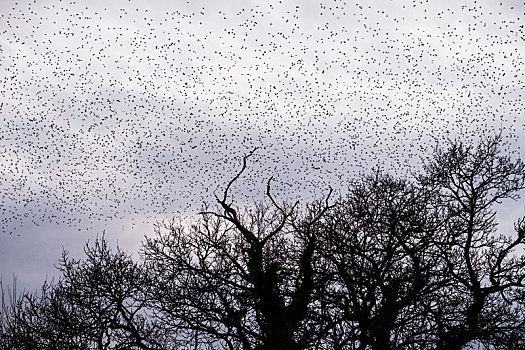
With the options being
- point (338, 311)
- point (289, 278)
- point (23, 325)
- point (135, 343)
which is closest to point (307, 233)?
point (289, 278)

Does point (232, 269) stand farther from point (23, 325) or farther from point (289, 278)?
point (23, 325)

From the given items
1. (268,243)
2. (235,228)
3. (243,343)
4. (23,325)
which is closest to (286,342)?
(243,343)

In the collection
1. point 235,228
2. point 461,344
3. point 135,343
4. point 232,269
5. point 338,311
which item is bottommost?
point 461,344

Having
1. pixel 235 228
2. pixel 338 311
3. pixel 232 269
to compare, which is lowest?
pixel 338 311

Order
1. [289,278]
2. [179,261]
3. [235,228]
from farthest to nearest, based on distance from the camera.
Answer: [235,228] < [179,261] < [289,278]

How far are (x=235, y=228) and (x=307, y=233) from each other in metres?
4.55

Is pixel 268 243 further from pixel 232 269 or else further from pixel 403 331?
pixel 403 331

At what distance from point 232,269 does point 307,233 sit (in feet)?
10.4

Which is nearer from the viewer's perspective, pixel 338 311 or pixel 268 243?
pixel 338 311

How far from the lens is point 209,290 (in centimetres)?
2127

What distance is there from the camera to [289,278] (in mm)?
20062

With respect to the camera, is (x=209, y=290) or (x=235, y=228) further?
(x=235, y=228)

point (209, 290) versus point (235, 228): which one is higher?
point (235, 228)

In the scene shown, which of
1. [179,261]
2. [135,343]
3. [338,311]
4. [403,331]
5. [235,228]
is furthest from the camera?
[235,228]
